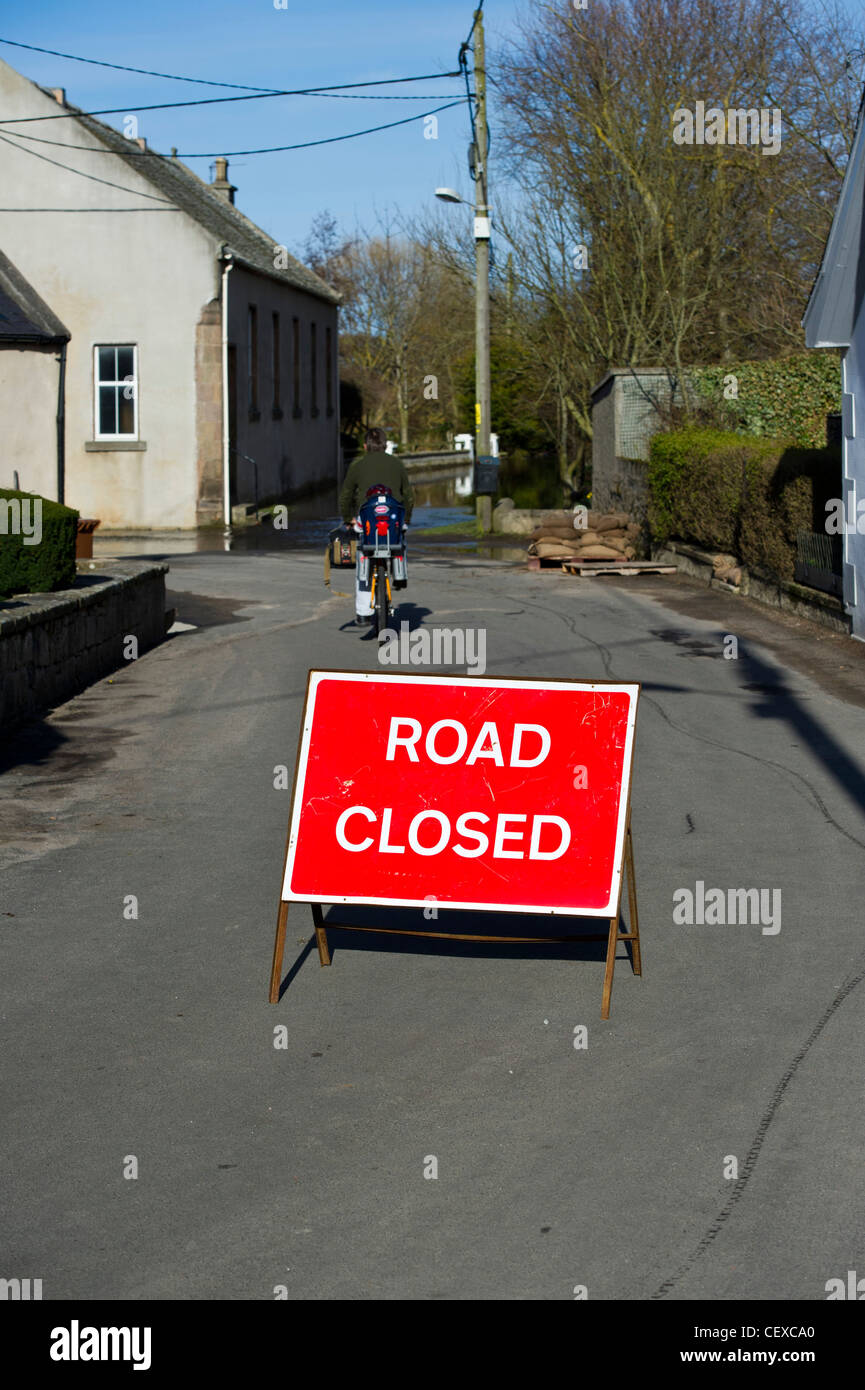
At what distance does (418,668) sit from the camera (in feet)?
44.1

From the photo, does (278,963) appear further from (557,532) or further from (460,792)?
(557,532)

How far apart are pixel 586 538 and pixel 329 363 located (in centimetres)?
2687

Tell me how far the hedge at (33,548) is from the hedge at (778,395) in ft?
41.6

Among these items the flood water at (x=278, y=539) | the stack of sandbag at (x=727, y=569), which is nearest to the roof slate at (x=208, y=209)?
the flood water at (x=278, y=539)

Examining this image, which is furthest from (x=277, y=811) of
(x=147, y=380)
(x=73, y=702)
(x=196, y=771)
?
(x=147, y=380)

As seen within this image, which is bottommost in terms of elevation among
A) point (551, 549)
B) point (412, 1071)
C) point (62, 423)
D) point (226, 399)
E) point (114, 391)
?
point (412, 1071)

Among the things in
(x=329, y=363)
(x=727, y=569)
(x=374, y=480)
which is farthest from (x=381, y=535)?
(x=329, y=363)

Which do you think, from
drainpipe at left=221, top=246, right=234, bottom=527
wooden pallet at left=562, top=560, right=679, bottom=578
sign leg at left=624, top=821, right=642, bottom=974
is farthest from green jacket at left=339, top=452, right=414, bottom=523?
drainpipe at left=221, top=246, right=234, bottom=527

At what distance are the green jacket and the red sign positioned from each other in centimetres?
910

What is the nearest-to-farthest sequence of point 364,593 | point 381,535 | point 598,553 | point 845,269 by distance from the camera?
1. point 381,535
2. point 364,593
3. point 845,269
4. point 598,553

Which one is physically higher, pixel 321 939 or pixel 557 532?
pixel 557 532

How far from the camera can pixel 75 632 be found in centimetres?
1298

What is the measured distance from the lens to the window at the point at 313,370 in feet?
148
